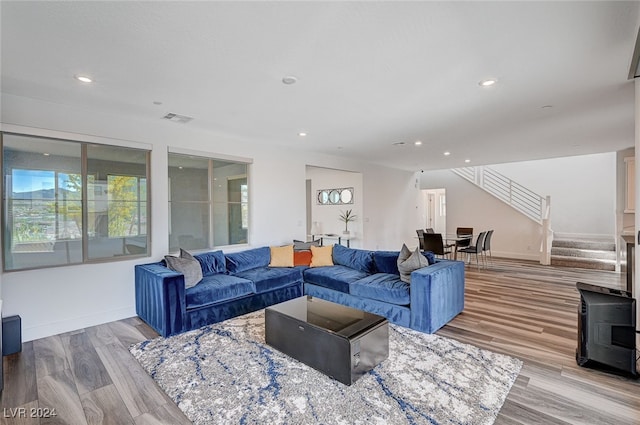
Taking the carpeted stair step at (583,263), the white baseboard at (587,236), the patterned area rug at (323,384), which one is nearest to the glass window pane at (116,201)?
the patterned area rug at (323,384)

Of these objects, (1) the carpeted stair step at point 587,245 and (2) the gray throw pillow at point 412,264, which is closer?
(2) the gray throw pillow at point 412,264

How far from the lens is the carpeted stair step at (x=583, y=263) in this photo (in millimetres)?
6566

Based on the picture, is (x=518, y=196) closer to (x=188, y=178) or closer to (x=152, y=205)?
(x=188, y=178)

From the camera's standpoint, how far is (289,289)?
14.6ft

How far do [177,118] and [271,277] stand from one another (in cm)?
251

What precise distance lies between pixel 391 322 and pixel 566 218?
825 centimetres

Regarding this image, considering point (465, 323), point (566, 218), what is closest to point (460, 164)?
point (566, 218)

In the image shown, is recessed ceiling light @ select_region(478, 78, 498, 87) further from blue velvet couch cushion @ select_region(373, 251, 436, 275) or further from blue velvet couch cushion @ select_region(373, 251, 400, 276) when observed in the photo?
blue velvet couch cushion @ select_region(373, 251, 400, 276)

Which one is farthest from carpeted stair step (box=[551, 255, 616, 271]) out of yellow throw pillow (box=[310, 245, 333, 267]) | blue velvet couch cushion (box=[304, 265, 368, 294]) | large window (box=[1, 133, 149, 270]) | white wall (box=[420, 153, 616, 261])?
large window (box=[1, 133, 149, 270])

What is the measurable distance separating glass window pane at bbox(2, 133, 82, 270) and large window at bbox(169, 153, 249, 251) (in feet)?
3.66

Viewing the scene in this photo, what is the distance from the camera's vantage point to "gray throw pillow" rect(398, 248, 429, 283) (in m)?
3.67

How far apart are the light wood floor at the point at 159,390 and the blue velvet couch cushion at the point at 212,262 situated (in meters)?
Answer: 1.01

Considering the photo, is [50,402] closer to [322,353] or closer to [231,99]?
[322,353]

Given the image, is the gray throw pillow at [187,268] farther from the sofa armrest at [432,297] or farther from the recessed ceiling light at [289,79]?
the sofa armrest at [432,297]
